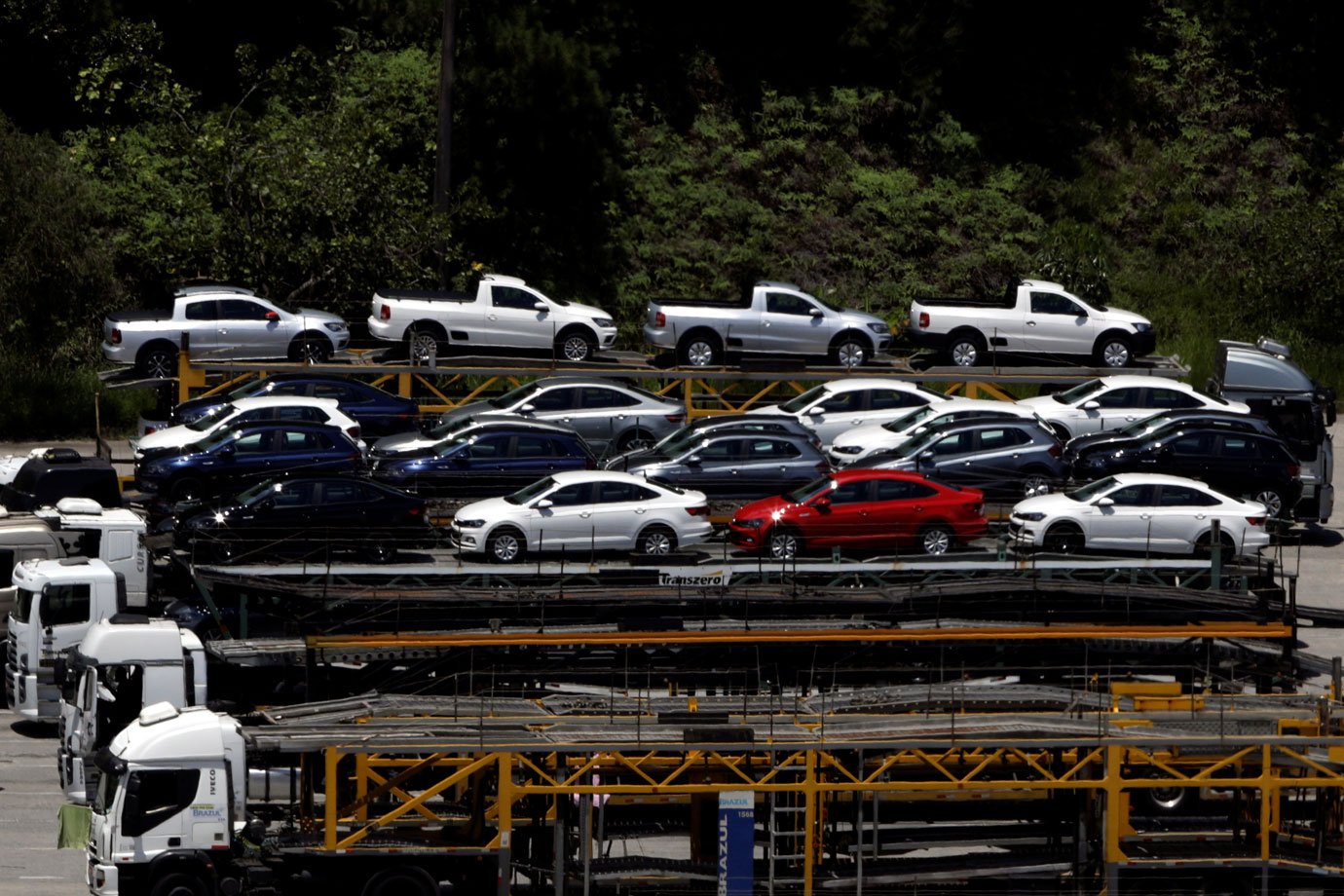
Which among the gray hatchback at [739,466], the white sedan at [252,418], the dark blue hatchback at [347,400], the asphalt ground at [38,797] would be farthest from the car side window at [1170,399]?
the white sedan at [252,418]

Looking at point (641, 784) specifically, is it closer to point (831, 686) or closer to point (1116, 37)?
point (831, 686)

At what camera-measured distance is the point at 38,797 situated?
2236 cm

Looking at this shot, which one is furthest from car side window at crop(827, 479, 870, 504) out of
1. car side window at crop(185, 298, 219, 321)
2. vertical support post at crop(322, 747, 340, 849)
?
car side window at crop(185, 298, 219, 321)

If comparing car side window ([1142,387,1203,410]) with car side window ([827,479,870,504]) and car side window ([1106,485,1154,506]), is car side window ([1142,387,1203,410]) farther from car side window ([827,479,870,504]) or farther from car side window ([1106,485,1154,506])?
car side window ([827,479,870,504])

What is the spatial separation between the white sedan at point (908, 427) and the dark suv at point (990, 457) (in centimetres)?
32

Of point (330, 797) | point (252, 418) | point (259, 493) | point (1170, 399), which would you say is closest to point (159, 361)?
point (252, 418)

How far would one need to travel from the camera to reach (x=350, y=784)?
1936 cm

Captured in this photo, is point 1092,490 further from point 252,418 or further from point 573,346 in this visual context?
point 252,418

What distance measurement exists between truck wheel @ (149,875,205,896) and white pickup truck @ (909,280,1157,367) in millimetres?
21585

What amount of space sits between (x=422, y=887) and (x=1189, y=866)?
633 cm

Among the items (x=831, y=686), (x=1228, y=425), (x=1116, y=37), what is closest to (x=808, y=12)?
(x=1116, y=37)

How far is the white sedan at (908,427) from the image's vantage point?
32125 mm

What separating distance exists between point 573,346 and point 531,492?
832 cm

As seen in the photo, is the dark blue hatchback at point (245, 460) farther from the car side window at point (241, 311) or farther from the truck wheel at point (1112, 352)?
the truck wheel at point (1112, 352)
